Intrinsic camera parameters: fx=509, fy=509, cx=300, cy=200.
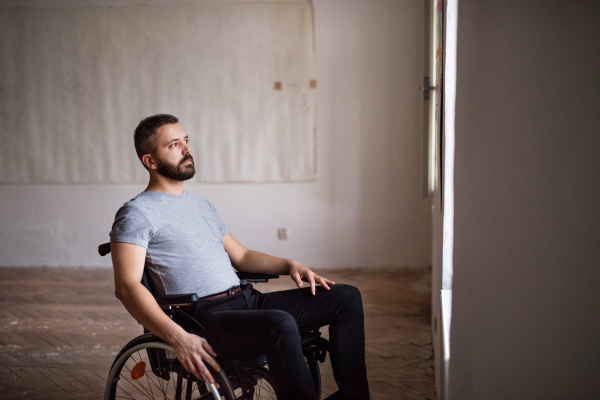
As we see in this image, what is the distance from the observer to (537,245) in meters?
1.24

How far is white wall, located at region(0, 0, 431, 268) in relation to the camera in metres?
4.65

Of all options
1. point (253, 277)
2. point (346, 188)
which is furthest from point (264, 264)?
point (346, 188)

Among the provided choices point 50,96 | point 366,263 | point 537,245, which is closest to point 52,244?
point 50,96

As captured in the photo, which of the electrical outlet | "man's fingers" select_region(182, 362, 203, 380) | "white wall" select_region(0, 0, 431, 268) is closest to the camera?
"man's fingers" select_region(182, 362, 203, 380)

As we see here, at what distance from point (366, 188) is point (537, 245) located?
3546 mm

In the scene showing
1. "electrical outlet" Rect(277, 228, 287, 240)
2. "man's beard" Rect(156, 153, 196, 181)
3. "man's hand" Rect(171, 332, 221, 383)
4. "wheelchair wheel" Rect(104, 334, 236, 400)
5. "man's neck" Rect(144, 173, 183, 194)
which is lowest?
"electrical outlet" Rect(277, 228, 287, 240)

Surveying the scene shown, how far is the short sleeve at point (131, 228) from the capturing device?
5.26 feet

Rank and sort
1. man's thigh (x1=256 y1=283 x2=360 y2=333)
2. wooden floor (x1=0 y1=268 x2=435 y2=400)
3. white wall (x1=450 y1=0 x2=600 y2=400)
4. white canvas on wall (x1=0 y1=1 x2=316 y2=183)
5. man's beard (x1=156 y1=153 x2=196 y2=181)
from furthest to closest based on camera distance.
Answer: white canvas on wall (x1=0 y1=1 x2=316 y2=183), wooden floor (x1=0 y1=268 x2=435 y2=400), man's beard (x1=156 y1=153 x2=196 y2=181), man's thigh (x1=256 y1=283 x2=360 y2=333), white wall (x1=450 y1=0 x2=600 y2=400)

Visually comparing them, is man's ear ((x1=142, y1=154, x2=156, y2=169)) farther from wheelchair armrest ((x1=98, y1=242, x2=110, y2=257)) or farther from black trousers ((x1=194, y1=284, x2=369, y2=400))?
black trousers ((x1=194, y1=284, x2=369, y2=400))

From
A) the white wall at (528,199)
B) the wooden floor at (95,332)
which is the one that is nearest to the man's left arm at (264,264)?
the white wall at (528,199)

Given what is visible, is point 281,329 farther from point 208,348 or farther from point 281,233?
point 281,233

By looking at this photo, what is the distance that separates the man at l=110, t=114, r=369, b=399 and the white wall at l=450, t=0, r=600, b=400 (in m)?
0.45

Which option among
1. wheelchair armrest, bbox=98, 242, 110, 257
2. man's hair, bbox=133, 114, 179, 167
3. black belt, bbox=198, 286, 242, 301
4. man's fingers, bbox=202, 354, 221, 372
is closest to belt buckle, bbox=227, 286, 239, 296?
black belt, bbox=198, 286, 242, 301

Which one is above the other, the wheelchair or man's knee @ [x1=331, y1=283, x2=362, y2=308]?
man's knee @ [x1=331, y1=283, x2=362, y2=308]
